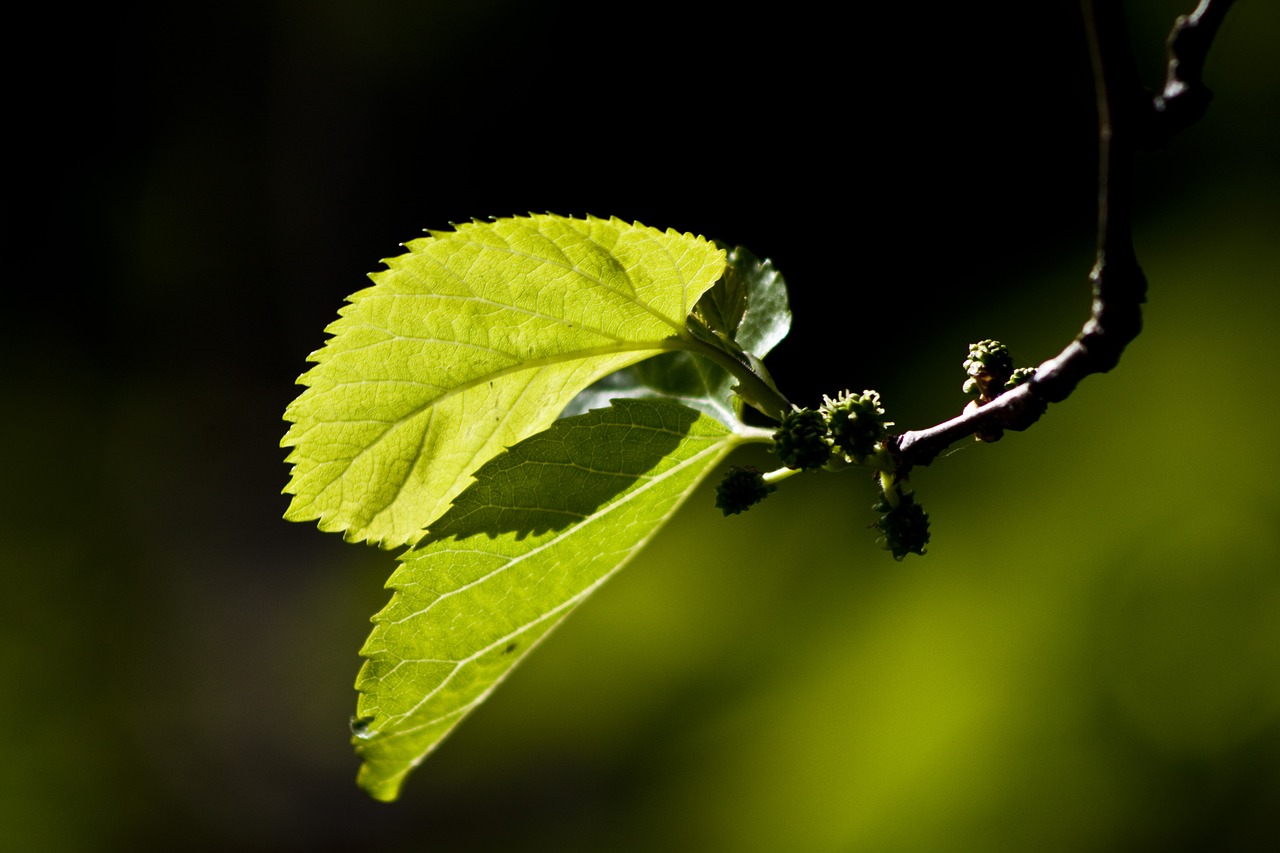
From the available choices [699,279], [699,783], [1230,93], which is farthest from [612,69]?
A: [699,279]

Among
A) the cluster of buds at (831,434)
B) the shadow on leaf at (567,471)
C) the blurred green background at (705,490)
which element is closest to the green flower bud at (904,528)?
the cluster of buds at (831,434)

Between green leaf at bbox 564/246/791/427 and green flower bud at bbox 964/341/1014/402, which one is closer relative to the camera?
green flower bud at bbox 964/341/1014/402

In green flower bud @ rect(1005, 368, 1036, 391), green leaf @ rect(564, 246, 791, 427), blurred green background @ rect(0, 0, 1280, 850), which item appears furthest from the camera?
blurred green background @ rect(0, 0, 1280, 850)

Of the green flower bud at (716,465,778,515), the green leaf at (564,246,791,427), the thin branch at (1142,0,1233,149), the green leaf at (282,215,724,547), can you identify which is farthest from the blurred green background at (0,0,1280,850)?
the thin branch at (1142,0,1233,149)

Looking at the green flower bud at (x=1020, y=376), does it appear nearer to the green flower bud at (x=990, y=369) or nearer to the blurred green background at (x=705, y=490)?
the green flower bud at (x=990, y=369)

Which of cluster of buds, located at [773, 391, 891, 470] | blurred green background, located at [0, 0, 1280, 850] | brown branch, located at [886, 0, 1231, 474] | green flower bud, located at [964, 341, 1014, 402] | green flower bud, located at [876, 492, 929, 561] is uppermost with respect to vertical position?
brown branch, located at [886, 0, 1231, 474]

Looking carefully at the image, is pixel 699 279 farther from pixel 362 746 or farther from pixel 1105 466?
pixel 1105 466

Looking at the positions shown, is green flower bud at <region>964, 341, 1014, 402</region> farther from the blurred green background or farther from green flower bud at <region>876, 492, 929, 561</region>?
the blurred green background
